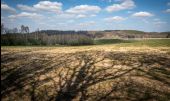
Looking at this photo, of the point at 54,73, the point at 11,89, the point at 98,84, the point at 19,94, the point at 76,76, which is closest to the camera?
the point at 19,94

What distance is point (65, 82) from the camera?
9.74 m

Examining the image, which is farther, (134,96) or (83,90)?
(83,90)

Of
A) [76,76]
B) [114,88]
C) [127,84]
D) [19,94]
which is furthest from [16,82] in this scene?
[127,84]

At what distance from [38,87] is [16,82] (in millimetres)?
1742

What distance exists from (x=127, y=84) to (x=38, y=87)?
4677mm

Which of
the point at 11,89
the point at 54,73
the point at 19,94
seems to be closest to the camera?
the point at 19,94

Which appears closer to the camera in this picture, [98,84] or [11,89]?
[11,89]

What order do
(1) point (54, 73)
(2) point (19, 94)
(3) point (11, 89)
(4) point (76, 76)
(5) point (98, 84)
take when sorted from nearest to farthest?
1. (2) point (19, 94)
2. (3) point (11, 89)
3. (5) point (98, 84)
4. (4) point (76, 76)
5. (1) point (54, 73)

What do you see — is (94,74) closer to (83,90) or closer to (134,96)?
(83,90)

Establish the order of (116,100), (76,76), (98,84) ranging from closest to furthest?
(116,100)
(98,84)
(76,76)

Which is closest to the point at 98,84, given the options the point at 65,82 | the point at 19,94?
the point at 65,82

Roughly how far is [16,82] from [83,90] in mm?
4085

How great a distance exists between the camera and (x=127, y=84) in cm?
941

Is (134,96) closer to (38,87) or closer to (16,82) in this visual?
(38,87)
